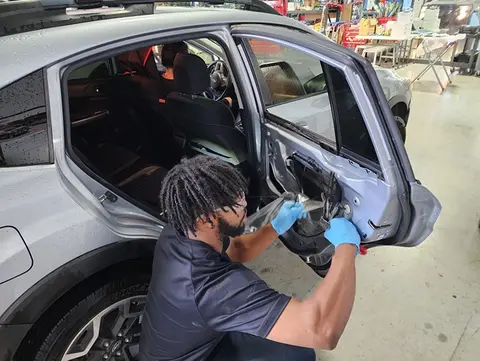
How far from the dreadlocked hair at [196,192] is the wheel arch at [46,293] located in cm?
34

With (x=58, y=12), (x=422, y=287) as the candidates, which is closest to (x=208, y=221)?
(x=58, y=12)

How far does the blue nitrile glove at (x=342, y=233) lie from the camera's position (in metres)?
1.25

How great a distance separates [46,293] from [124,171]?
986 mm

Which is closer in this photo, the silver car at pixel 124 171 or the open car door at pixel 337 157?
the silver car at pixel 124 171

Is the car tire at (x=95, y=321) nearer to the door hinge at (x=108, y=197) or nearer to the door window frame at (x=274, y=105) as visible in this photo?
the door hinge at (x=108, y=197)

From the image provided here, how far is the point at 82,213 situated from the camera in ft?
3.71

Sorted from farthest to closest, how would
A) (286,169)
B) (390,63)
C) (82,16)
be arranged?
(390,63), (286,169), (82,16)

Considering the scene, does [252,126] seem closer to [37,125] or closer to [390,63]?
[37,125]

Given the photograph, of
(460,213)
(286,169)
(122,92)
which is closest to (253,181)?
(286,169)

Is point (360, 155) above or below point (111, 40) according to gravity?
below

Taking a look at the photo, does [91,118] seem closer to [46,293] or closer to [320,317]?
[46,293]

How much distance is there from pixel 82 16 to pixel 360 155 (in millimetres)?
1186

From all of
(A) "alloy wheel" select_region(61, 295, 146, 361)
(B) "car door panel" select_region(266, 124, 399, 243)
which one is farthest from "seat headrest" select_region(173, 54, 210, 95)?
(A) "alloy wheel" select_region(61, 295, 146, 361)

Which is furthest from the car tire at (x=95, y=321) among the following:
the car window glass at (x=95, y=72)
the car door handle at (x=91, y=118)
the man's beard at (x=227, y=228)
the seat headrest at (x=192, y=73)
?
the car window glass at (x=95, y=72)
